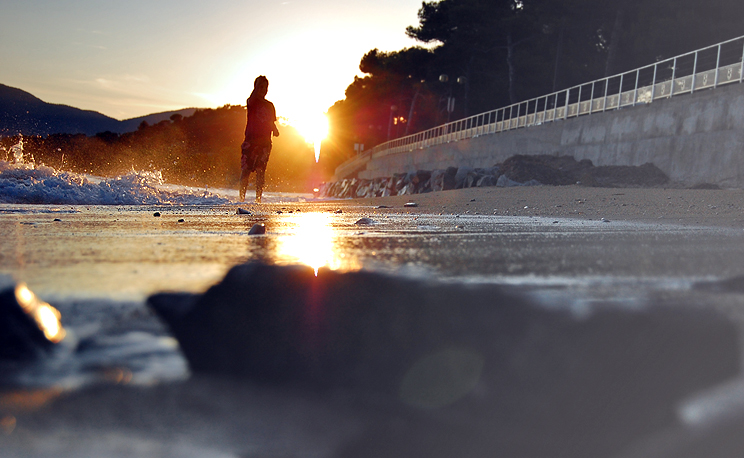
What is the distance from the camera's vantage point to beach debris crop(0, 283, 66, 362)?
0.83m

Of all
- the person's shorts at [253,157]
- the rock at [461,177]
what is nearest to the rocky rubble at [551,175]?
the rock at [461,177]

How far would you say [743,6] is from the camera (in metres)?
29.2

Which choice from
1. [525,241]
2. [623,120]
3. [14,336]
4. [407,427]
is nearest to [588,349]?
[407,427]

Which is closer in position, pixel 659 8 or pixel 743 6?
pixel 743 6

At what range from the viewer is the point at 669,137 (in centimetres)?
1627

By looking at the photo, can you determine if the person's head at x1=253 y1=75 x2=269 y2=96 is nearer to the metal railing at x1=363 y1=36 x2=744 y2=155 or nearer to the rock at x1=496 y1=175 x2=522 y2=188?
the rock at x1=496 y1=175 x2=522 y2=188

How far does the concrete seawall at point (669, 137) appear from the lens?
1402 cm

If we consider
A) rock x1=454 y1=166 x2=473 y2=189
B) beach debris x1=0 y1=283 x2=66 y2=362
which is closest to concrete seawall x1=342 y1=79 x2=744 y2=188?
rock x1=454 y1=166 x2=473 y2=189

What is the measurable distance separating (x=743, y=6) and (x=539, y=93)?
15.5 meters

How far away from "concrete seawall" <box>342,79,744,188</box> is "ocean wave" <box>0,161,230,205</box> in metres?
11.7

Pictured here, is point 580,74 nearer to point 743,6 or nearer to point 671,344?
point 743,6

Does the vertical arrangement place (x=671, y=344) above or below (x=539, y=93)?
below

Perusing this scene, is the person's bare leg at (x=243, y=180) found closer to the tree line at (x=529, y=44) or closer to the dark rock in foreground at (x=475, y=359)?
the dark rock in foreground at (x=475, y=359)

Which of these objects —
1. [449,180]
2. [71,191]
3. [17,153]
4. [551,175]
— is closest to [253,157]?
[71,191]
